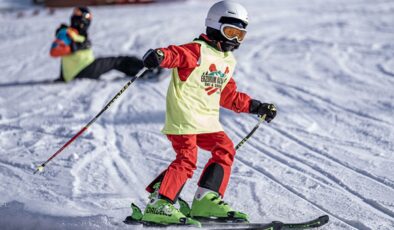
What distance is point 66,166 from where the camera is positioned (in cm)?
650

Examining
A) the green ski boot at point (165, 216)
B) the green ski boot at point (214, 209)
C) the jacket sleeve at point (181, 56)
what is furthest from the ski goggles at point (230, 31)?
the green ski boot at point (165, 216)

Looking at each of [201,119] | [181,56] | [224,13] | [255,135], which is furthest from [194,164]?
[255,135]

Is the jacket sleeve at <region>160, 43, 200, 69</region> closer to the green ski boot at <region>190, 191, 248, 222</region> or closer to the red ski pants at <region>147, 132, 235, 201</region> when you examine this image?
the red ski pants at <region>147, 132, 235, 201</region>

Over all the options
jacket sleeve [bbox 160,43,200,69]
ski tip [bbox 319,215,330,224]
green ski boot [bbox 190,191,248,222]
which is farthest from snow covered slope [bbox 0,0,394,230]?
jacket sleeve [bbox 160,43,200,69]

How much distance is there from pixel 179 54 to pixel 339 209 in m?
1.88

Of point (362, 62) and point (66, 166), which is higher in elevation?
point (362, 62)

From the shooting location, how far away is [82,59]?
10.5 meters

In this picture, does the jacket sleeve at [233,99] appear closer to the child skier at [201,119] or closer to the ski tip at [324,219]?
the child skier at [201,119]

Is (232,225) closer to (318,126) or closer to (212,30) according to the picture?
(212,30)

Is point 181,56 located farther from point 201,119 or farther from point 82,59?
point 82,59

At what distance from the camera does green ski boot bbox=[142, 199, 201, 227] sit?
14.6 ft

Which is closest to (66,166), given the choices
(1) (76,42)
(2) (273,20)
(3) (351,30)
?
(1) (76,42)

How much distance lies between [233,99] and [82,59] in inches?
235

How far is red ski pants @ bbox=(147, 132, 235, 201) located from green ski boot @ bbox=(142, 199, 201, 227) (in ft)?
0.23
